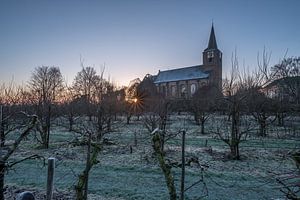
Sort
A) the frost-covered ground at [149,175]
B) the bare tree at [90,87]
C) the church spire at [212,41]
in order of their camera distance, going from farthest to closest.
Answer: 1. the church spire at [212,41]
2. the bare tree at [90,87]
3. the frost-covered ground at [149,175]

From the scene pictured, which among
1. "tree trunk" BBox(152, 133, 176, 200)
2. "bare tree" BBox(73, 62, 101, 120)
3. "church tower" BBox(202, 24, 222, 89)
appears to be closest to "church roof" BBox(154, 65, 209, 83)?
"church tower" BBox(202, 24, 222, 89)

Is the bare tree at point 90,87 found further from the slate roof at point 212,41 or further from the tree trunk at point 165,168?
the slate roof at point 212,41

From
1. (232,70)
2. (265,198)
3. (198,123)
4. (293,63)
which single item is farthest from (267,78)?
(293,63)

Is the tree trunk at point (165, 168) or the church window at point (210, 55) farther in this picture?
the church window at point (210, 55)

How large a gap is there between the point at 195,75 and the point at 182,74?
473cm

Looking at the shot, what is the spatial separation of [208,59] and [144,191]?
194 ft

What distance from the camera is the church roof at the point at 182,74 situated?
209 feet

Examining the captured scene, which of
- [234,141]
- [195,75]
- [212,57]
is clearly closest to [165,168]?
[234,141]

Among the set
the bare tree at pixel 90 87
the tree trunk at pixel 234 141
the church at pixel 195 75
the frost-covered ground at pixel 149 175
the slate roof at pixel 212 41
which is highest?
the slate roof at pixel 212 41

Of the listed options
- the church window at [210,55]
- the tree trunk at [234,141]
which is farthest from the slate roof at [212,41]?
the tree trunk at [234,141]

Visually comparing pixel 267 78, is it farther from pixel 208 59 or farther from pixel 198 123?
pixel 208 59

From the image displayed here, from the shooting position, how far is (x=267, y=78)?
33.1ft

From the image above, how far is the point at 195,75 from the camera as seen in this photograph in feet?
211

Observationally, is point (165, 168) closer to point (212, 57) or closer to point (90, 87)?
point (90, 87)
